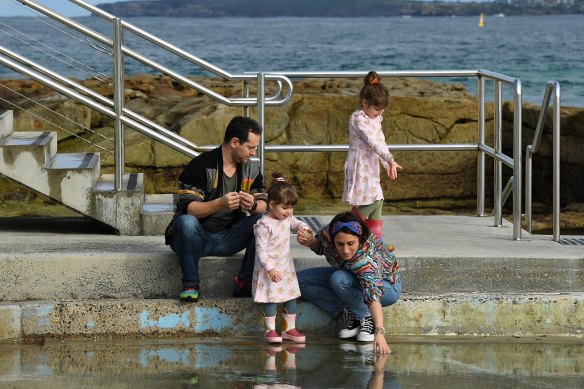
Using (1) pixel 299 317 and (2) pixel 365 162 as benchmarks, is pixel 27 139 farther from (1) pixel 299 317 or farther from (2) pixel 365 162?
(1) pixel 299 317

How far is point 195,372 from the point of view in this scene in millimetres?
6691

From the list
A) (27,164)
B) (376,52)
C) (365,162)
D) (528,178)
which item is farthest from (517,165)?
(376,52)

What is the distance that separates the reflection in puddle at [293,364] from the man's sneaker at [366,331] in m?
0.05

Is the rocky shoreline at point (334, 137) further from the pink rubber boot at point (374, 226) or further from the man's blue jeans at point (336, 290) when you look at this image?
the man's blue jeans at point (336, 290)

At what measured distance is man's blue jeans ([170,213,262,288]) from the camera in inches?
294

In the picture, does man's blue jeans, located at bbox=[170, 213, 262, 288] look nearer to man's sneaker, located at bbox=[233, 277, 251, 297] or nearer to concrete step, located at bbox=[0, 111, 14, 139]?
man's sneaker, located at bbox=[233, 277, 251, 297]

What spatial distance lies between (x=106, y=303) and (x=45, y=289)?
16.2 inches

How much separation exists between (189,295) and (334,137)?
30.7 feet

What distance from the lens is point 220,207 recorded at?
7.43 metres

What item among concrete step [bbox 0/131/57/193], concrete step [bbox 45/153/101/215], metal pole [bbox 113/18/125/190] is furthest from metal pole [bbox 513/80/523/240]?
concrete step [bbox 0/131/57/193]

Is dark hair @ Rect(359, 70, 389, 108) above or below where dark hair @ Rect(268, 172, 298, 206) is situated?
above

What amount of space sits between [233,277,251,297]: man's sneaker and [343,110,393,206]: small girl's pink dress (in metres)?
0.91

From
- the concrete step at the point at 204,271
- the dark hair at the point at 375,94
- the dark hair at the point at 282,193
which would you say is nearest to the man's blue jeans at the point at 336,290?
the concrete step at the point at 204,271

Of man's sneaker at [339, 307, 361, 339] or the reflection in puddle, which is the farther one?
man's sneaker at [339, 307, 361, 339]
